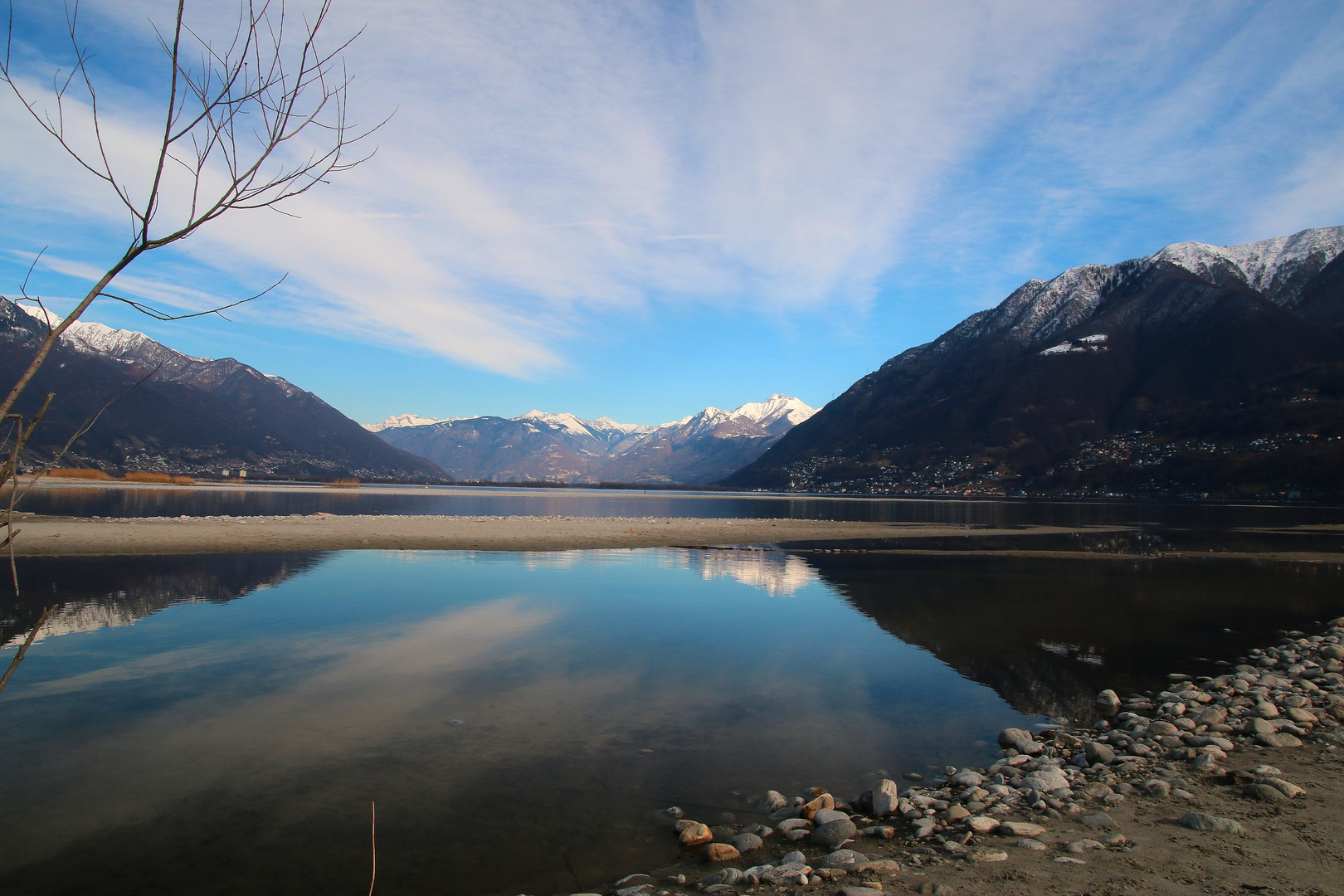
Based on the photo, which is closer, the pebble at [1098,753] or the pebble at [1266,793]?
the pebble at [1266,793]

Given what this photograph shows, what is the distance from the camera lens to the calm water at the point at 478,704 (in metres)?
9.12

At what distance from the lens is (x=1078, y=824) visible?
9156mm

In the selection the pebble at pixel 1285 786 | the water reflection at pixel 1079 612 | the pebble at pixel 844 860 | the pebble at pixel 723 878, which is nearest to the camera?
the pebble at pixel 723 878

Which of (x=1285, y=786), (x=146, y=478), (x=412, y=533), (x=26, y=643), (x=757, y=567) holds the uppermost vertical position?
(x=26, y=643)

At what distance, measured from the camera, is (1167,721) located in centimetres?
1310

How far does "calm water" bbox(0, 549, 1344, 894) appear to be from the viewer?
912 centimetres

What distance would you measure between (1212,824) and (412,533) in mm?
48378

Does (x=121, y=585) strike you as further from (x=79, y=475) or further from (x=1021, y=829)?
(x=79, y=475)

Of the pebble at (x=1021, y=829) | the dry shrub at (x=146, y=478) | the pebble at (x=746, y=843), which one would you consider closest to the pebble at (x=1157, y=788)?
the pebble at (x=1021, y=829)

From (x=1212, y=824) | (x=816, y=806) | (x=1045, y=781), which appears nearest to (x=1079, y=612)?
(x=1045, y=781)

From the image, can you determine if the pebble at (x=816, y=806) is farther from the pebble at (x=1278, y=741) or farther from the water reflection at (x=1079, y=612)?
the pebble at (x=1278, y=741)

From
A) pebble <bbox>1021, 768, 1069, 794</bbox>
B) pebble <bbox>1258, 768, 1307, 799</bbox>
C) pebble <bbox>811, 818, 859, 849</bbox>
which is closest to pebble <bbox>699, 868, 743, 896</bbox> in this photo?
pebble <bbox>811, 818, 859, 849</bbox>

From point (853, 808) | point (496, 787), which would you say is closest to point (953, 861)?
point (853, 808)

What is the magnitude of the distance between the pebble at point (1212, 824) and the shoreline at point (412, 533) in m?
37.5
